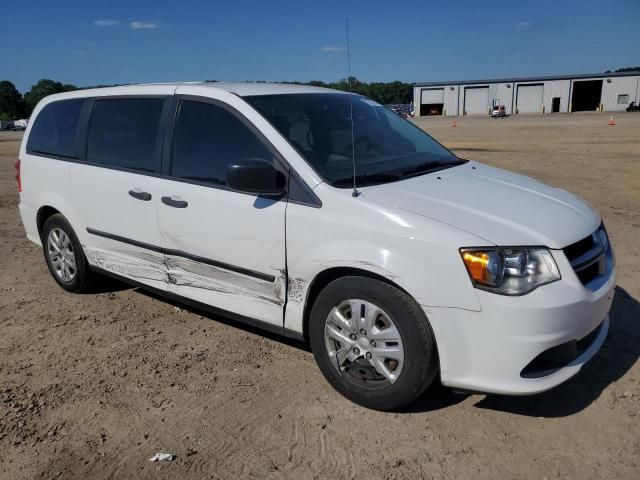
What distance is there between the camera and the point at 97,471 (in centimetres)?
275

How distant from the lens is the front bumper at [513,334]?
105 inches

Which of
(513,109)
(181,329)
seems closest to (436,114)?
(513,109)

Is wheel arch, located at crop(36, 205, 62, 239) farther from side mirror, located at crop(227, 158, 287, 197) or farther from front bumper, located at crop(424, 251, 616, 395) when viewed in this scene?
front bumper, located at crop(424, 251, 616, 395)

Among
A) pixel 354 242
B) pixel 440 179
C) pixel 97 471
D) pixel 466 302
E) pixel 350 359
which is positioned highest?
pixel 440 179

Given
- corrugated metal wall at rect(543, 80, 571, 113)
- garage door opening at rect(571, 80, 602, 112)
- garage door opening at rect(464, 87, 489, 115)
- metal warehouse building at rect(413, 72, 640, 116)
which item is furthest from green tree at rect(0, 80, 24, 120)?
garage door opening at rect(571, 80, 602, 112)

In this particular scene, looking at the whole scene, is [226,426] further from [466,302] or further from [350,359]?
[466,302]

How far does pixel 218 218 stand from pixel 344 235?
0.97 metres

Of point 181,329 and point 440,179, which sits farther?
point 181,329

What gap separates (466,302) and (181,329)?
98.3 inches

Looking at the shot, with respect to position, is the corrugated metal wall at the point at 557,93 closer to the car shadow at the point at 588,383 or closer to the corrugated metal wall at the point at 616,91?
the corrugated metal wall at the point at 616,91

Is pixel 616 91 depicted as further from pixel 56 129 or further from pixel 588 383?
pixel 56 129

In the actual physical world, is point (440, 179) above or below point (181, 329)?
above

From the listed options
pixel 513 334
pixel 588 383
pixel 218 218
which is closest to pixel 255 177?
pixel 218 218

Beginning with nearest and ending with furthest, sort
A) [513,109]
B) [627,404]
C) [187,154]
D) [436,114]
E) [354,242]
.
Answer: [354,242]
[627,404]
[187,154]
[513,109]
[436,114]
